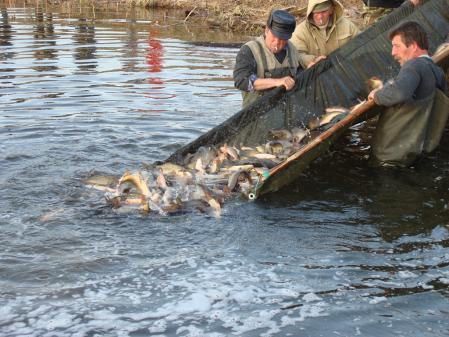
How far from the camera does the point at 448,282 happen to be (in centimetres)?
527

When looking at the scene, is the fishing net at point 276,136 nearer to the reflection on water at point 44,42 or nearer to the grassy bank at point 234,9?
the reflection on water at point 44,42

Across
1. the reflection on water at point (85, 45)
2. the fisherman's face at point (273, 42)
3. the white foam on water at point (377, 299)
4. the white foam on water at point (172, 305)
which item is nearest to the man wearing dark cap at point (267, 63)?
the fisherman's face at point (273, 42)

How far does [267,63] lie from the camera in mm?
8422

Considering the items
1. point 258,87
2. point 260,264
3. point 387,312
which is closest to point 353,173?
point 258,87

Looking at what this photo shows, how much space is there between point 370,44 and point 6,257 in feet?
18.7

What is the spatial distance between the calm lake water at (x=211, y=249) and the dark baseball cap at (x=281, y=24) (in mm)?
1872

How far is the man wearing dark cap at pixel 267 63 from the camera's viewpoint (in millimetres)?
8125

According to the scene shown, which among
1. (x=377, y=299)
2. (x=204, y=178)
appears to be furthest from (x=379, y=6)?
(x=377, y=299)

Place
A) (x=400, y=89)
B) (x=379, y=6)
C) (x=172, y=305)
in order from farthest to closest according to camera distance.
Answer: (x=379, y=6)
(x=400, y=89)
(x=172, y=305)

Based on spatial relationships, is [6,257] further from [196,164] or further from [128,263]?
[196,164]

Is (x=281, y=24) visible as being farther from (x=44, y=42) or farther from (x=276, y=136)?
(x=44, y=42)


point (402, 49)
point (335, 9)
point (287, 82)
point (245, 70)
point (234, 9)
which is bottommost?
point (287, 82)

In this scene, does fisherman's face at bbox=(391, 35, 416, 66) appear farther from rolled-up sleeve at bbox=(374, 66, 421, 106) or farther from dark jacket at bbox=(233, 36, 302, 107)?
dark jacket at bbox=(233, 36, 302, 107)

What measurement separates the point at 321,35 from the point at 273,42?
1263mm
